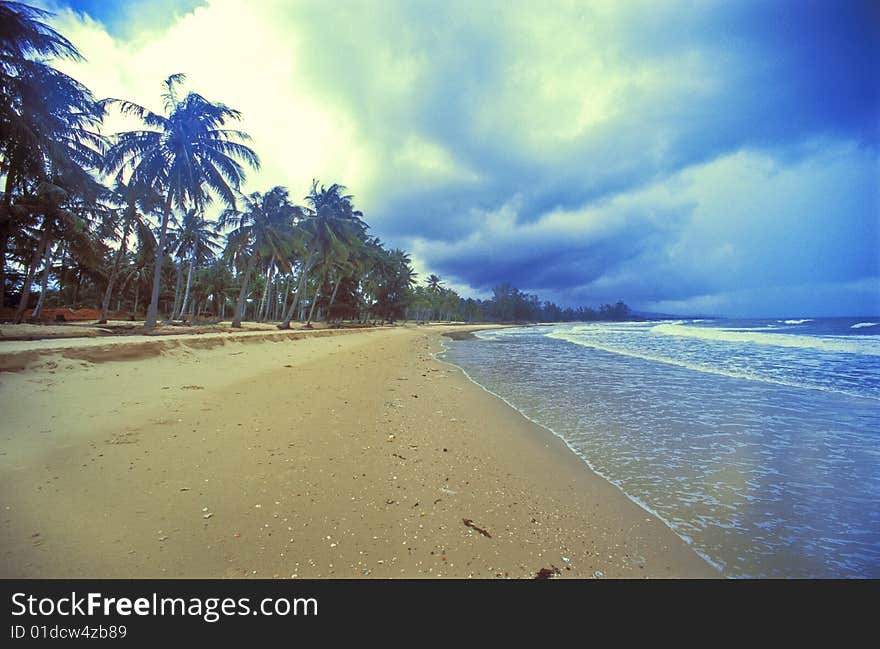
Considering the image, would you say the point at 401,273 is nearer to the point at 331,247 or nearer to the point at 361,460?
the point at 331,247

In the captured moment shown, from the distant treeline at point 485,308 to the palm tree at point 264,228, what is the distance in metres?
50.4

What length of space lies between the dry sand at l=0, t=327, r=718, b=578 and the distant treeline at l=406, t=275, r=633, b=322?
73.6 metres

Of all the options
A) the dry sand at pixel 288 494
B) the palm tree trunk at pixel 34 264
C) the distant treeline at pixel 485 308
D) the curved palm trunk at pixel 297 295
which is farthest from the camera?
the distant treeline at pixel 485 308

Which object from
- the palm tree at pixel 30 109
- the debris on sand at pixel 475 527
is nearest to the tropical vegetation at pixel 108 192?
the palm tree at pixel 30 109

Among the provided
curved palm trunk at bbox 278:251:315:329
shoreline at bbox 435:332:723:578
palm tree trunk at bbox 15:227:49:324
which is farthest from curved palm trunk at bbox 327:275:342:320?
shoreline at bbox 435:332:723:578

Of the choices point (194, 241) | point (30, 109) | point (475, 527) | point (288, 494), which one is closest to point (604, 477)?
point (475, 527)

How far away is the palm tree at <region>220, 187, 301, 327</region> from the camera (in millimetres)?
26266

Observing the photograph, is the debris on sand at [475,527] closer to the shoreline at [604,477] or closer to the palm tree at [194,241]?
the shoreline at [604,477]

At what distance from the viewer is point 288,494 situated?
2.64m

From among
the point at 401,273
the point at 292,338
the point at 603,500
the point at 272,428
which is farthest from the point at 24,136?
the point at 401,273

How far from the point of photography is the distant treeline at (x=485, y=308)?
301 ft

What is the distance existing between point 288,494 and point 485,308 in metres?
133

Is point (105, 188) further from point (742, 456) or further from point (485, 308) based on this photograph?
point (485, 308)

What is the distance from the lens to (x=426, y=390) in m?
7.49
